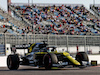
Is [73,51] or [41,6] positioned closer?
[73,51]

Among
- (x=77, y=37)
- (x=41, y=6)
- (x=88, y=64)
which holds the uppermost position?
(x=41, y=6)

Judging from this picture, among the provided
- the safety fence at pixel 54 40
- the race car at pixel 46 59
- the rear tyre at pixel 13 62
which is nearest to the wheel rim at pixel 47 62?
the race car at pixel 46 59

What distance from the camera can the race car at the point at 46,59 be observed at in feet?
37.6

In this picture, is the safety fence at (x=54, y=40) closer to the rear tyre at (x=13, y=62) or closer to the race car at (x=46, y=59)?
the race car at (x=46, y=59)

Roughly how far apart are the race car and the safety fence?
148 inches

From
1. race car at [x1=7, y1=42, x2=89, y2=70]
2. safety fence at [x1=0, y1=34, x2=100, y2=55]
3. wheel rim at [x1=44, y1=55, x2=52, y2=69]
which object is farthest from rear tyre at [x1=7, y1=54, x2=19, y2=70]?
safety fence at [x1=0, y1=34, x2=100, y2=55]

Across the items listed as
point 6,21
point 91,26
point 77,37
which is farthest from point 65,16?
point 77,37

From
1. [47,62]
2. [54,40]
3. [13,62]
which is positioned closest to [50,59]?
[47,62]

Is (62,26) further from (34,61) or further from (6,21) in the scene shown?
(34,61)

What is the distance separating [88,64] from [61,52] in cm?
135

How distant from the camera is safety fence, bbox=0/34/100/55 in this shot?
678 inches

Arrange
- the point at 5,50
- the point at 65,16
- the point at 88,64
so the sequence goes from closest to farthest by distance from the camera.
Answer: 1. the point at 88,64
2. the point at 5,50
3. the point at 65,16

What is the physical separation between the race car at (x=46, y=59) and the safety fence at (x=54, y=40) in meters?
3.75

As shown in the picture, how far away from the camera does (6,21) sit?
3191 centimetres
